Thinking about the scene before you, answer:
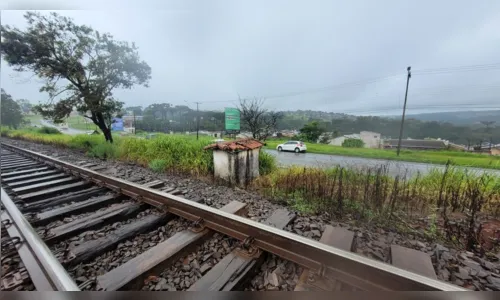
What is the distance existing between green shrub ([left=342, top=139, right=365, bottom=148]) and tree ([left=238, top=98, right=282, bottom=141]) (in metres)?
0.67

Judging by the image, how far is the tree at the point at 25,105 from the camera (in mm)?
1419

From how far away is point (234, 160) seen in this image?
2254 mm

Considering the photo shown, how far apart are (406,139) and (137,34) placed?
2.14 m

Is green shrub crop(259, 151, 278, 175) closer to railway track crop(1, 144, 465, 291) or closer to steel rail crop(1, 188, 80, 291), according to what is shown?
railway track crop(1, 144, 465, 291)

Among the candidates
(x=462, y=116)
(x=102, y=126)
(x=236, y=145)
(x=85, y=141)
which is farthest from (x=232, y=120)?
(x=85, y=141)

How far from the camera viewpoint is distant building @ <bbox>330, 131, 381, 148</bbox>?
62.2 inches

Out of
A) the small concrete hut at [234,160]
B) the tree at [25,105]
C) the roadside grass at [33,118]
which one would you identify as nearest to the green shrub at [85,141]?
the roadside grass at [33,118]

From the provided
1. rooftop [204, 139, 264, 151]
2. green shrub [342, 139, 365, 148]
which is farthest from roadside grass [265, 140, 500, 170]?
rooftop [204, 139, 264, 151]

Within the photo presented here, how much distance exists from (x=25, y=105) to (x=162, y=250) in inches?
63.3

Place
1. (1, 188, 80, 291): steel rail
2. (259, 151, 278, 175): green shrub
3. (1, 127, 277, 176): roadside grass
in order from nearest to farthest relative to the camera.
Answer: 1. (1, 188, 80, 291): steel rail
2. (1, 127, 277, 176): roadside grass
3. (259, 151, 278, 175): green shrub

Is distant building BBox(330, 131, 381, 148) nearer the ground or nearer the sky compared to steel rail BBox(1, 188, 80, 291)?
nearer the sky

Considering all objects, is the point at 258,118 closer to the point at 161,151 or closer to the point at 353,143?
the point at 353,143

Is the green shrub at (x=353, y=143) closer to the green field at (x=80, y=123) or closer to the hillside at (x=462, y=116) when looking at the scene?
the hillside at (x=462, y=116)

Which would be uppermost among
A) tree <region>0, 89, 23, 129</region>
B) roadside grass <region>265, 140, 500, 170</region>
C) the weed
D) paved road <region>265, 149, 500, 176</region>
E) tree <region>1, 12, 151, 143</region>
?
tree <region>1, 12, 151, 143</region>
